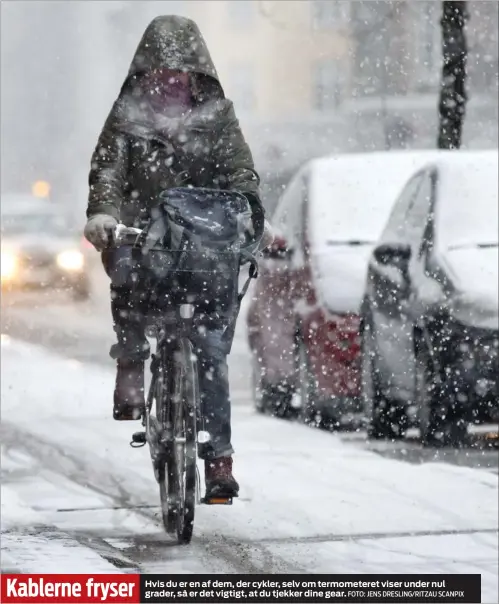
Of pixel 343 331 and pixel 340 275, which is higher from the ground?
pixel 340 275

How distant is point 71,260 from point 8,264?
3.57 feet

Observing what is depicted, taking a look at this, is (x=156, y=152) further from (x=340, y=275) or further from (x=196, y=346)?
(x=340, y=275)

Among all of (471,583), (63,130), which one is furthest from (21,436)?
(471,583)

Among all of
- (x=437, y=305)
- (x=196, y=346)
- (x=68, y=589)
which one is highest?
(x=196, y=346)

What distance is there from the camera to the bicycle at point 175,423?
3120 mm

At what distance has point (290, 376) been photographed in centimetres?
587

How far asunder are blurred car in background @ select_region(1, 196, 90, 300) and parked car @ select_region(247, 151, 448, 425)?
1.99ft

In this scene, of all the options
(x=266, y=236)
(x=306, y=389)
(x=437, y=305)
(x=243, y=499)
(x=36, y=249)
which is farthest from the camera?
(x=36, y=249)

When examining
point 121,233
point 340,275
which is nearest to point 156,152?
point 121,233

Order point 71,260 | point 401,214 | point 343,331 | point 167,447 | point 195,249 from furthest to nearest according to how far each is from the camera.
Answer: point 343,331 < point 401,214 < point 71,260 < point 167,447 < point 195,249

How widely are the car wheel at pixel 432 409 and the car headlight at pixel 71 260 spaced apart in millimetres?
1114

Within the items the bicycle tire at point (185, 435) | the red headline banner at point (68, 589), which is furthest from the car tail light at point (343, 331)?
the red headline banner at point (68, 589)

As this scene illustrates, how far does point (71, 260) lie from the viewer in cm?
489

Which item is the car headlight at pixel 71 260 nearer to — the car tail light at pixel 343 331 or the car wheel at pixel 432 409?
the car tail light at pixel 343 331
